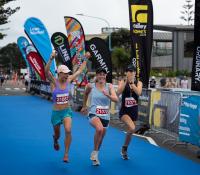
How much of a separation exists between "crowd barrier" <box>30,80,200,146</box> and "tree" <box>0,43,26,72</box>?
436ft

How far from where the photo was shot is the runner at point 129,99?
8344 millimetres

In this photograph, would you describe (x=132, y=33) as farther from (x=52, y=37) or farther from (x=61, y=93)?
(x=52, y=37)

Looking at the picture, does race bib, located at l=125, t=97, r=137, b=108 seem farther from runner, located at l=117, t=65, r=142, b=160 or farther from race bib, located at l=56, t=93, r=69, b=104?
race bib, located at l=56, t=93, r=69, b=104

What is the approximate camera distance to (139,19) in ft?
43.5

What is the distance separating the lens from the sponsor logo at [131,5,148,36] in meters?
13.2

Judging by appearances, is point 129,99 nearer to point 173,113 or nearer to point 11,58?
A: point 173,113

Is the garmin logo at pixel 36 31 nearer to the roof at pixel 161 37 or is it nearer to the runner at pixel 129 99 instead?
the runner at pixel 129 99

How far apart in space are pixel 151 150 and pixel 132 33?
468cm

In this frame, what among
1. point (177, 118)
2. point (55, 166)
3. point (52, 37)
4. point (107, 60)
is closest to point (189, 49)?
point (52, 37)

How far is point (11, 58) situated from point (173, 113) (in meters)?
140

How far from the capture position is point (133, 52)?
13.4 m

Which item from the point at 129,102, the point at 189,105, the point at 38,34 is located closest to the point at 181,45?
the point at 38,34

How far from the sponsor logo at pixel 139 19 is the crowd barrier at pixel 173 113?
1.86 meters

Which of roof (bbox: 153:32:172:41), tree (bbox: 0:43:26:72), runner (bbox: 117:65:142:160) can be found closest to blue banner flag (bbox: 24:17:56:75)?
runner (bbox: 117:65:142:160)
